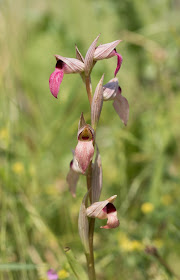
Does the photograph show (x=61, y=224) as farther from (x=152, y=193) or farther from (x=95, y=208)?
(x=95, y=208)

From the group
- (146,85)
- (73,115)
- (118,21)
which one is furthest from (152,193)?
(118,21)

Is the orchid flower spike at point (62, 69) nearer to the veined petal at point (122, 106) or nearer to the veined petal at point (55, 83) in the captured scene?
the veined petal at point (55, 83)

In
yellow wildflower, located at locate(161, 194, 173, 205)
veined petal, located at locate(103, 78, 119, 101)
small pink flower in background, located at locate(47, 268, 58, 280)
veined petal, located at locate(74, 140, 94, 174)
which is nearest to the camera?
veined petal, located at locate(74, 140, 94, 174)

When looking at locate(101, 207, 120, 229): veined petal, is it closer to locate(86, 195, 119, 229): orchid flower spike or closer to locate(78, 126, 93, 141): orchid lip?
locate(86, 195, 119, 229): orchid flower spike

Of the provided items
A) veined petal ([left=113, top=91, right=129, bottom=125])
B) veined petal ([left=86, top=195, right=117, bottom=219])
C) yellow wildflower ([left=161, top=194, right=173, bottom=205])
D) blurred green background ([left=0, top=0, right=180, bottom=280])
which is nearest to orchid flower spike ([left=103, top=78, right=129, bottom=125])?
veined petal ([left=113, top=91, right=129, bottom=125])

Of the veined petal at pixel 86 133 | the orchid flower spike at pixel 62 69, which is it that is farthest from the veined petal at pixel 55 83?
the veined petal at pixel 86 133

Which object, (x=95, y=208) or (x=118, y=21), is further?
(x=118, y=21)
